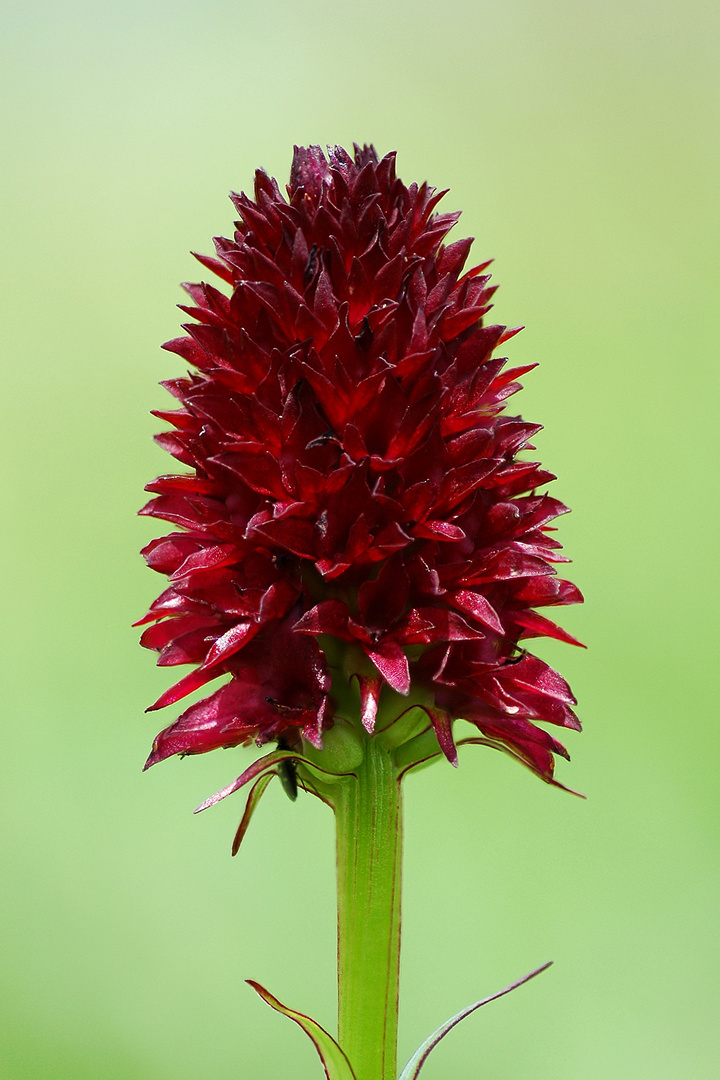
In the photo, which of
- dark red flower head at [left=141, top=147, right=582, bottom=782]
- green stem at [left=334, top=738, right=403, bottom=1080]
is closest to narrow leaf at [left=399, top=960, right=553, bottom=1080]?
green stem at [left=334, top=738, right=403, bottom=1080]

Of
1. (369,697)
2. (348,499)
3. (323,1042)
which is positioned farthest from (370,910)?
(348,499)

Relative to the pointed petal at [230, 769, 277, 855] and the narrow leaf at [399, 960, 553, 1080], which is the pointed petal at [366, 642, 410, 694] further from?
the narrow leaf at [399, 960, 553, 1080]

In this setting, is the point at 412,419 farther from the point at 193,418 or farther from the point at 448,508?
the point at 193,418

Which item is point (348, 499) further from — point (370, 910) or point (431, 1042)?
point (431, 1042)

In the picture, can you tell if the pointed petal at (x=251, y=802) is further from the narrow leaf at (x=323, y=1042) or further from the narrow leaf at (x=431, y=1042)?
the narrow leaf at (x=431, y=1042)

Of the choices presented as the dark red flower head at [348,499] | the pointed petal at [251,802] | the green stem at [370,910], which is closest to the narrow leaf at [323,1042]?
the green stem at [370,910]

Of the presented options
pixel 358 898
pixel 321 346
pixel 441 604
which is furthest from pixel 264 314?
pixel 358 898
